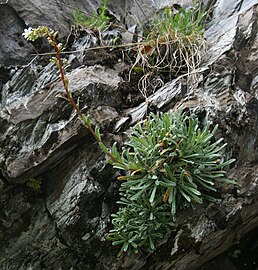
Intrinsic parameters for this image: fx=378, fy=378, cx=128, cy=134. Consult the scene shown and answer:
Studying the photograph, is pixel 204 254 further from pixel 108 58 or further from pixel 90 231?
pixel 108 58

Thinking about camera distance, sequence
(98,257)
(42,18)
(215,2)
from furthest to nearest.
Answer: (215,2), (42,18), (98,257)

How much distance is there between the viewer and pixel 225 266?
159 inches

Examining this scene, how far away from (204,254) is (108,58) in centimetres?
198

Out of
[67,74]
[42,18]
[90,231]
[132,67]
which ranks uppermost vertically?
[42,18]

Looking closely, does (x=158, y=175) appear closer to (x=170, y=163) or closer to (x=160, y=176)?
(x=160, y=176)

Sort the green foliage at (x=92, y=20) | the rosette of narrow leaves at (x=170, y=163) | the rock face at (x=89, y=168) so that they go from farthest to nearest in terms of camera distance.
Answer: the green foliage at (x=92, y=20) < the rock face at (x=89, y=168) < the rosette of narrow leaves at (x=170, y=163)

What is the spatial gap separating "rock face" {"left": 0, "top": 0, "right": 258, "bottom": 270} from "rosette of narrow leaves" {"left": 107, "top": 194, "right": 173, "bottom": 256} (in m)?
0.14

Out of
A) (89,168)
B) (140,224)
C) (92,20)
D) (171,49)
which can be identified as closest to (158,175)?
(140,224)

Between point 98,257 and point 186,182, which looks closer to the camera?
point 186,182

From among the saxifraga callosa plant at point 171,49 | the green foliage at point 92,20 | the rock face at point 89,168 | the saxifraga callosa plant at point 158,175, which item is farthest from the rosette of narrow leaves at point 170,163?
the green foliage at point 92,20

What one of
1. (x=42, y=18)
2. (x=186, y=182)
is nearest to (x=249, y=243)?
Answer: (x=186, y=182)

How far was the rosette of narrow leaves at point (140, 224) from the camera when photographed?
2.77m

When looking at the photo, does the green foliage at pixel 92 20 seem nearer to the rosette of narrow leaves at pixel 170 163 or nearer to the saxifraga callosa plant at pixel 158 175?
the saxifraga callosa plant at pixel 158 175

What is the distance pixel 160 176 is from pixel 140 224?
392mm
